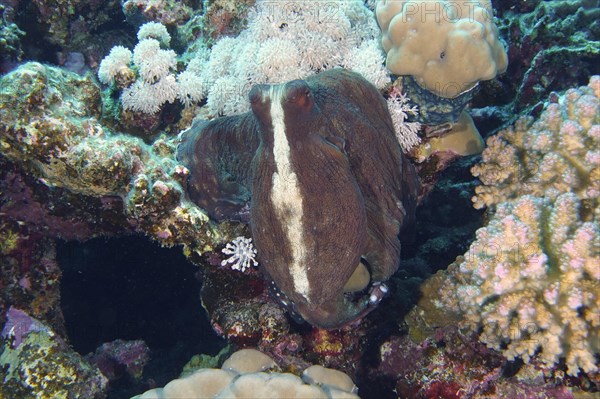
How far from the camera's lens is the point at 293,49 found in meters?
4.39

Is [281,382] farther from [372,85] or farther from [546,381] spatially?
[372,85]

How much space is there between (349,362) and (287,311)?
2.76ft

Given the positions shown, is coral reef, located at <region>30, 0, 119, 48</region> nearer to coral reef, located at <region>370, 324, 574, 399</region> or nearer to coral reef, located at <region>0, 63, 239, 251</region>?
coral reef, located at <region>0, 63, 239, 251</region>

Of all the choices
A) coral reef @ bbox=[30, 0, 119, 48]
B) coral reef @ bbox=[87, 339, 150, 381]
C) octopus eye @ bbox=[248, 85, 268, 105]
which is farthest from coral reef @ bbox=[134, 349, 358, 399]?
coral reef @ bbox=[30, 0, 119, 48]

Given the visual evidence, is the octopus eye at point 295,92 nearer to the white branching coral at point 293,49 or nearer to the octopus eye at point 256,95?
the octopus eye at point 256,95

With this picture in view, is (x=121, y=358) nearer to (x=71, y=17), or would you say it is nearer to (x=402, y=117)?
(x=402, y=117)

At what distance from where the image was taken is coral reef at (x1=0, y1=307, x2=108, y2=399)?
4031 mm

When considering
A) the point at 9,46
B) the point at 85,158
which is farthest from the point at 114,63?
the point at 85,158

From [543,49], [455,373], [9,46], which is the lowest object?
[455,373]

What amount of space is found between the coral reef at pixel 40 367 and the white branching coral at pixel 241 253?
185 cm

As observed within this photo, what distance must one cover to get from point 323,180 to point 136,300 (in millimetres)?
5096

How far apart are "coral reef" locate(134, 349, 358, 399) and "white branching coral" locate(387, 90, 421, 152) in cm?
239

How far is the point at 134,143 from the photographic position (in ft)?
13.6

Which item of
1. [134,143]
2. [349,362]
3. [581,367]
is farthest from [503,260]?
[134,143]
